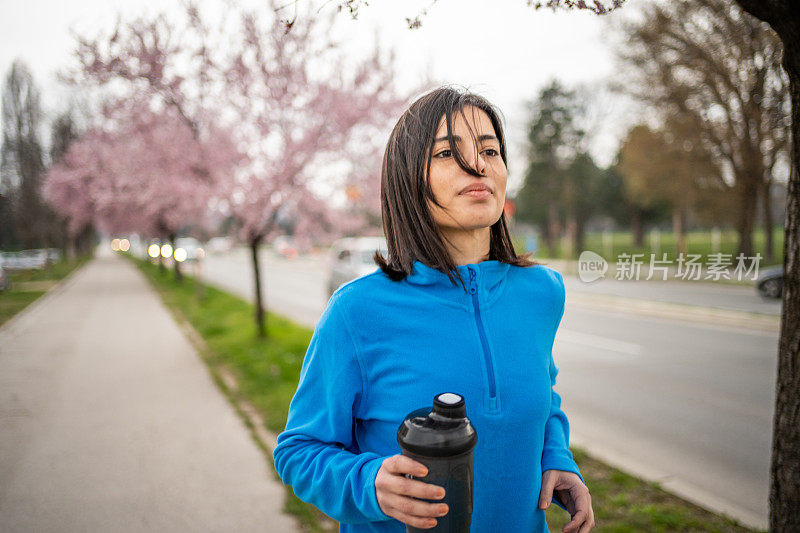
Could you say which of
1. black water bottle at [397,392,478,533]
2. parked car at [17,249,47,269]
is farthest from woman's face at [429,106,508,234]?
parked car at [17,249,47,269]

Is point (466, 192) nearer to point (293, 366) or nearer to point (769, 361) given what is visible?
point (293, 366)

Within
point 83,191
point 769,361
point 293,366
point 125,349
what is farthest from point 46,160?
point 769,361

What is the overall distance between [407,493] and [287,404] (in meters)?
4.72

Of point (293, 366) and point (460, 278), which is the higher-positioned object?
point (460, 278)

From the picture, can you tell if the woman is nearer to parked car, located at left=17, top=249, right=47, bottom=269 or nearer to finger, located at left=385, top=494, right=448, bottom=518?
finger, located at left=385, top=494, right=448, bottom=518

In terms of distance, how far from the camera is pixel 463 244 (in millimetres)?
1291

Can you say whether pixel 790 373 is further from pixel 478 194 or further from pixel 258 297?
pixel 258 297

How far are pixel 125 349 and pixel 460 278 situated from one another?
8702mm

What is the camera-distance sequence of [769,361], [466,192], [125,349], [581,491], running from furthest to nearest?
[125,349]
[769,361]
[581,491]
[466,192]

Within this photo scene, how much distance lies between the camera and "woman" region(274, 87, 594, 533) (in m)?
1.12

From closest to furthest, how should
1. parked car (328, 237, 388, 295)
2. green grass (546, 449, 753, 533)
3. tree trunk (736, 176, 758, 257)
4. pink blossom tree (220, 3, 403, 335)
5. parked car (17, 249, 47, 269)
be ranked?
green grass (546, 449, 753, 533)
pink blossom tree (220, 3, 403, 335)
parked car (328, 237, 388, 295)
tree trunk (736, 176, 758, 257)
parked car (17, 249, 47, 269)

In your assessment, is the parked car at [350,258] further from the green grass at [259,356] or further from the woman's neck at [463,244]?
the woman's neck at [463,244]

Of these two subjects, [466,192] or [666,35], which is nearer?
[466,192]

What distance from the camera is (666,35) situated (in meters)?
13.6
